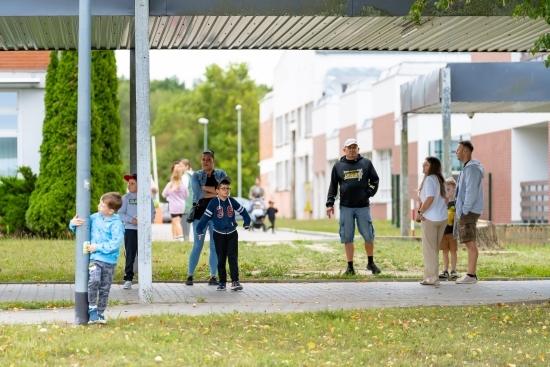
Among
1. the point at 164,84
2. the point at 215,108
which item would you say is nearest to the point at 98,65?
the point at 215,108

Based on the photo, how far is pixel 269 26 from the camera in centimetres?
1481

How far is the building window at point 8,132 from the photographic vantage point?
94.8 ft

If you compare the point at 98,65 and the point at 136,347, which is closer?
the point at 136,347

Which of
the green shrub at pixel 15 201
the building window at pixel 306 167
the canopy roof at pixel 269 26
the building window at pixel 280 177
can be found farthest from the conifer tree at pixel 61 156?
the building window at pixel 280 177

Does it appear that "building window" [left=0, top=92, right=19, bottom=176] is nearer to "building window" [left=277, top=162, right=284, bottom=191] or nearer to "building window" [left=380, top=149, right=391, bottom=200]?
"building window" [left=380, top=149, right=391, bottom=200]

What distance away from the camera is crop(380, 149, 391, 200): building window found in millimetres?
54531

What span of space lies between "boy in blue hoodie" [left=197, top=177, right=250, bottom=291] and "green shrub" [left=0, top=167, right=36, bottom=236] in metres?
12.9

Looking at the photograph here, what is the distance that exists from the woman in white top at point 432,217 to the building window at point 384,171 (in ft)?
129

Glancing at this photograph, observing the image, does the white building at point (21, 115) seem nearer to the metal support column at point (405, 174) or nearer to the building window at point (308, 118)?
the metal support column at point (405, 174)

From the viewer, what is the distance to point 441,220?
14906 millimetres

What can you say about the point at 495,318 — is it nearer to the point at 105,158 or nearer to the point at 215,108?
the point at 105,158

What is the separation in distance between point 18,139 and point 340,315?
1965 centimetres

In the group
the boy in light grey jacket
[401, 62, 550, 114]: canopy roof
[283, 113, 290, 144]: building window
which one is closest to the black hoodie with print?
the boy in light grey jacket

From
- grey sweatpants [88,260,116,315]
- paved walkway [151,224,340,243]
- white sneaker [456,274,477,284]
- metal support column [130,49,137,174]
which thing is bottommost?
white sneaker [456,274,477,284]
